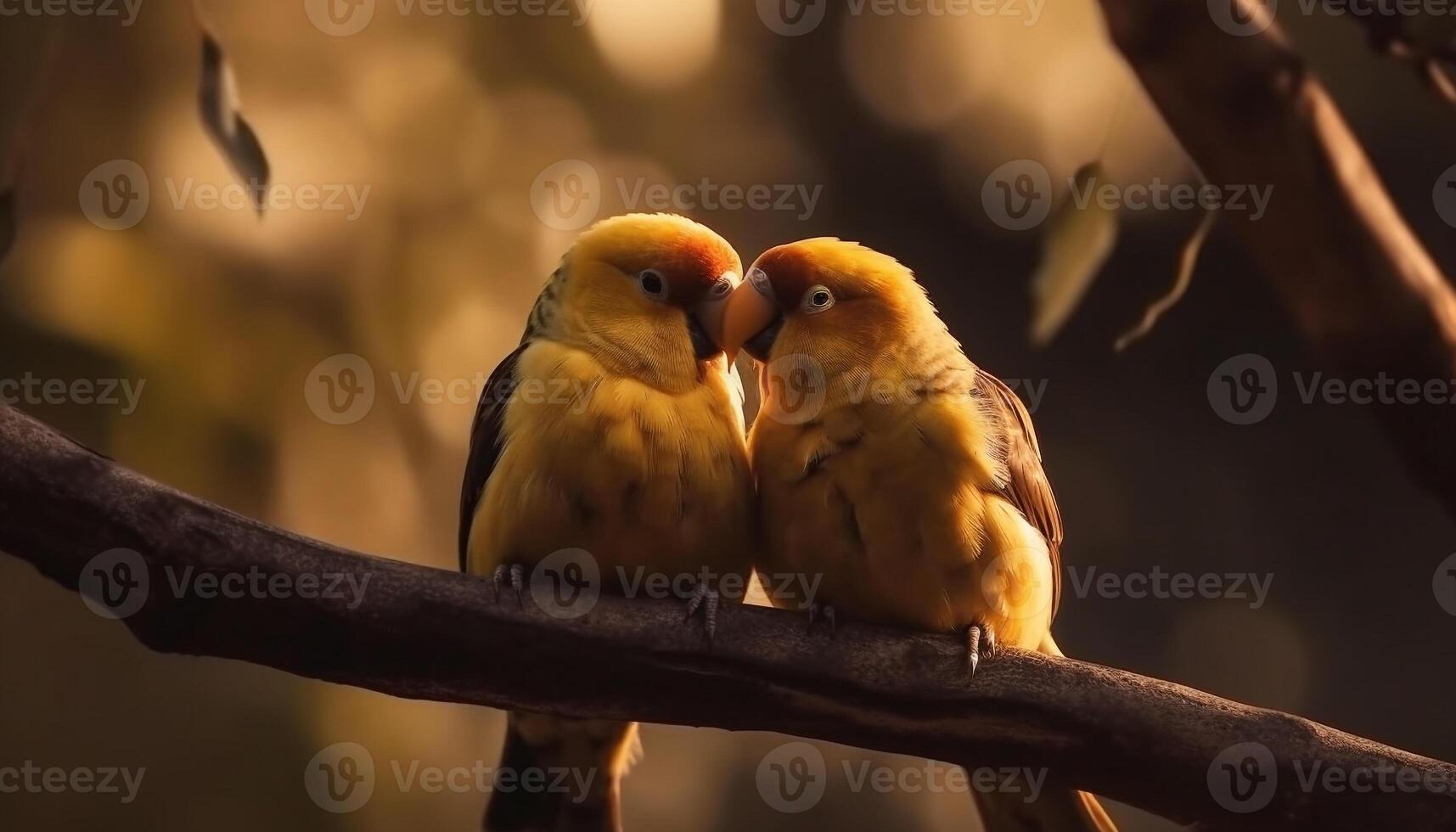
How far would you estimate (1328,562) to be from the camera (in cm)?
810

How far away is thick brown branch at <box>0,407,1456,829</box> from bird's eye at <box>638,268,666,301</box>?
3.39ft

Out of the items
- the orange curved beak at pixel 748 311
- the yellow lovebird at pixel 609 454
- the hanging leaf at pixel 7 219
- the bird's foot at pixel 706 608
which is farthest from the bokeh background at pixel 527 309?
the bird's foot at pixel 706 608

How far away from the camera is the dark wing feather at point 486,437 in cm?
385

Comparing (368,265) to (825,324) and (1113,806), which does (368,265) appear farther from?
(1113,806)

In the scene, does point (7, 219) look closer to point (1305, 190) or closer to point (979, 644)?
point (979, 644)

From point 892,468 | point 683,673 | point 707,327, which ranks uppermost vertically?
point 707,327

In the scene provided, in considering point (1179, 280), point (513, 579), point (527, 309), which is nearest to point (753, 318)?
point (513, 579)

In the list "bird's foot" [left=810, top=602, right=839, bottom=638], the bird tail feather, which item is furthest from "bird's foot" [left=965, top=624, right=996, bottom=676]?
the bird tail feather

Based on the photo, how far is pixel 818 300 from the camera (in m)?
3.80

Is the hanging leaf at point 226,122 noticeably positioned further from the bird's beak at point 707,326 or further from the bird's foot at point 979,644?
the bird's foot at point 979,644

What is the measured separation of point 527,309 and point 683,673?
13.4 ft

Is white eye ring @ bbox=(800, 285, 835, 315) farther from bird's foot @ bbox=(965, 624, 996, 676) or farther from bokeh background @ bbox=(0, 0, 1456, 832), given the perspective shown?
bokeh background @ bbox=(0, 0, 1456, 832)

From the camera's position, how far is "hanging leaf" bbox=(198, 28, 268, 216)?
3.16 meters

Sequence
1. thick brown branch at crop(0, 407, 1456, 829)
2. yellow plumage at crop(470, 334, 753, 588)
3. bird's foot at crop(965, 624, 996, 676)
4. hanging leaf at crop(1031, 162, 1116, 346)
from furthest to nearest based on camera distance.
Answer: yellow plumage at crop(470, 334, 753, 588), hanging leaf at crop(1031, 162, 1116, 346), bird's foot at crop(965, 624, 996, 676), thick brown branch at crop(0, 407, 1456, 829)
